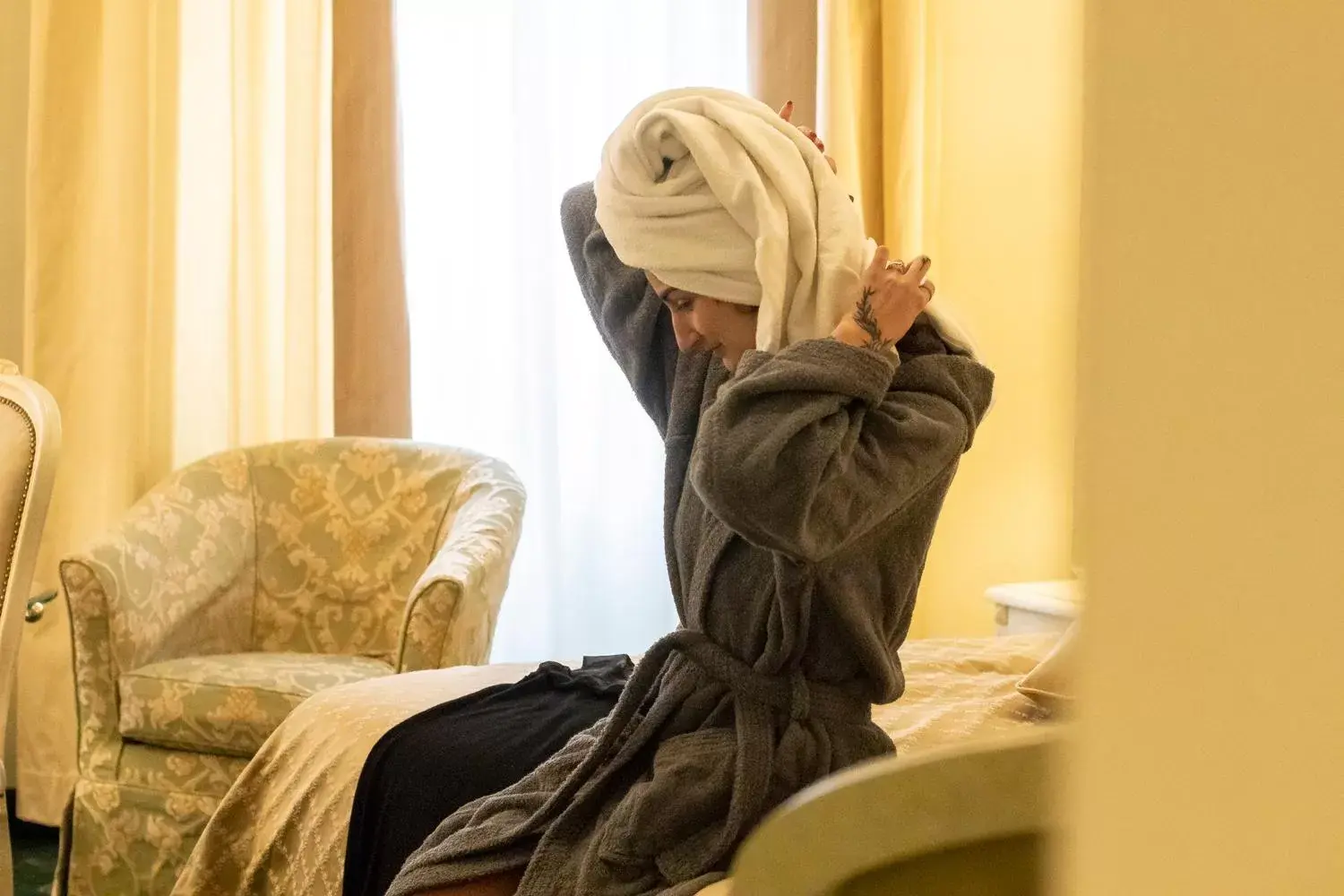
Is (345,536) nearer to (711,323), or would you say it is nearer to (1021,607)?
(1021,607)

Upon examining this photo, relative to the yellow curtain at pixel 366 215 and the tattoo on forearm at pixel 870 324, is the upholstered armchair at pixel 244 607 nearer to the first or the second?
the yellow curtain at pixel 366 215

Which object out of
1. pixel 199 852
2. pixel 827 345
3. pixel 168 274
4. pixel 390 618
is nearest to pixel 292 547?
pixel 390 618

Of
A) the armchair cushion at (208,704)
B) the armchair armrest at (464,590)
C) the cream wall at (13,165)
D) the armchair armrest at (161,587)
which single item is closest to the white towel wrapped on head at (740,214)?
the armchair armrest at (464,590)

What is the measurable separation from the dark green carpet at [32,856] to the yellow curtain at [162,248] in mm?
83

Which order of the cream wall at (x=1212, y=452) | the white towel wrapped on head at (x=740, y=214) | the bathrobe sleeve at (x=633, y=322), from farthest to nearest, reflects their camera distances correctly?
the bathrobe sleeve at (x=633, y=322), the white towel wrapped on head at (x=740, y=214), the cream wall at (x=1212, y=452)

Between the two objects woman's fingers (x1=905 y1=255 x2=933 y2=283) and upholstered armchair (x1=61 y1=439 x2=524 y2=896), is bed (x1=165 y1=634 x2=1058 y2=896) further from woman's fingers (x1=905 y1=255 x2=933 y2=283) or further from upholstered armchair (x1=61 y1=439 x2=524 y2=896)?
woman's fingers (x1=905 y1=255 x2=933 y2=283)

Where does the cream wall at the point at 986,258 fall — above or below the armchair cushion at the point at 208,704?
above

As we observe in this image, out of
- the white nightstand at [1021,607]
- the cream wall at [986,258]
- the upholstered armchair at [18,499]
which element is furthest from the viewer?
the cream wall at [986,258]

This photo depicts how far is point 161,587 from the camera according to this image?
249cm

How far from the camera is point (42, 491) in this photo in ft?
6.54

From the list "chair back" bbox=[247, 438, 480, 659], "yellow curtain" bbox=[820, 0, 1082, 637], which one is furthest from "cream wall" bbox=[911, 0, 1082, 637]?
"chair back" bbox=[247, 438, 480, 659]

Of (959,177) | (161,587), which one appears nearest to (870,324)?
(161,587)

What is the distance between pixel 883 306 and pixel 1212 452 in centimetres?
99

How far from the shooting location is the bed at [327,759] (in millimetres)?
1613
